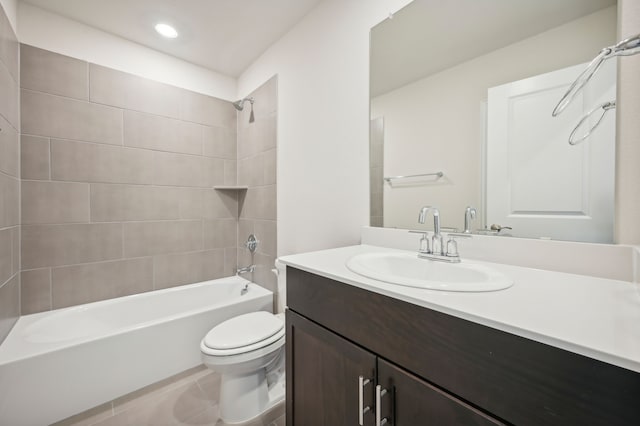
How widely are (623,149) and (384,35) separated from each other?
1085mm

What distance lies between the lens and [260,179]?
2.33 metres

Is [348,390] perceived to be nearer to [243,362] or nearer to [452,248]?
[452,248]

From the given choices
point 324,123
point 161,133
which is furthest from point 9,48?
point 324,123

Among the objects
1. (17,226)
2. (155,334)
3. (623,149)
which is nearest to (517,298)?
(623,149)

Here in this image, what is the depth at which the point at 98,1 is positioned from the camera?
65.7 inches

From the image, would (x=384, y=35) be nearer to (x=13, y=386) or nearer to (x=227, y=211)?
(x=227, y=211)

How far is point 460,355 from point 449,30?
4.17 ft

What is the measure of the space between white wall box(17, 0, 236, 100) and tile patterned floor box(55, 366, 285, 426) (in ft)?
7.64

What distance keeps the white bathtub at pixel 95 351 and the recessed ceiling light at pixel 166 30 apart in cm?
203

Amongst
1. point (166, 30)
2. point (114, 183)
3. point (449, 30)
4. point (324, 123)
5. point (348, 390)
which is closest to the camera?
point (348, 390)

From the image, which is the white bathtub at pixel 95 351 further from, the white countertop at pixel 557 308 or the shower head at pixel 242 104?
the shower head at pixel 242 104

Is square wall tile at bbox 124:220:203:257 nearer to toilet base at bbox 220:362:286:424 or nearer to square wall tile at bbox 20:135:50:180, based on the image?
square wall tile at bbox 20:135:50:180

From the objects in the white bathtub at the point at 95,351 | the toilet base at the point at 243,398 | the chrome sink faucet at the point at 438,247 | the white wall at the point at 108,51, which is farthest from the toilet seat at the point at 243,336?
the white wall at the point at 108,51

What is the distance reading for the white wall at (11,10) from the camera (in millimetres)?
1494
